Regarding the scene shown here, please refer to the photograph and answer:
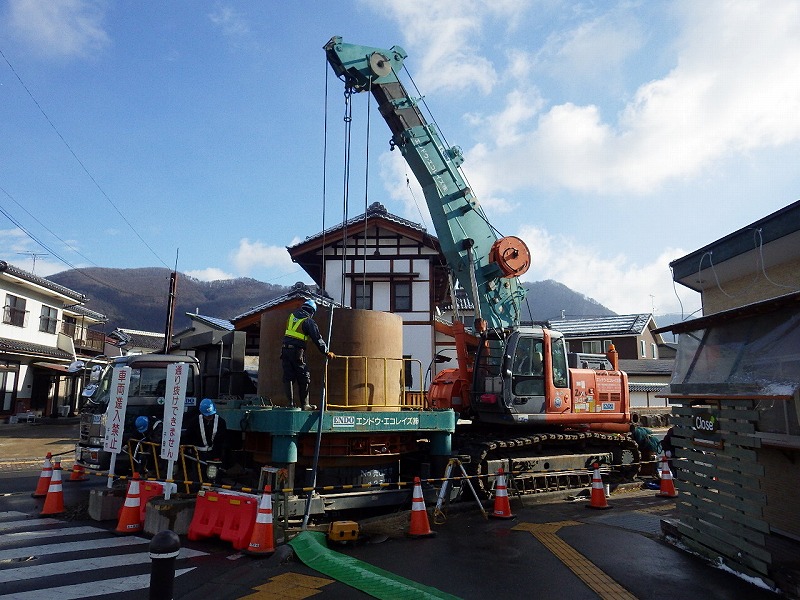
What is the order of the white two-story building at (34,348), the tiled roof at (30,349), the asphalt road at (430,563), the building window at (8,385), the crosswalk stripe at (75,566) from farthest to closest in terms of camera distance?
the white two-story building at (34,348) < the building window at (8,385) < the tiled roof at (30,349) < the crosswalk stripe at (75,566) < the asphalt road at (430,563)

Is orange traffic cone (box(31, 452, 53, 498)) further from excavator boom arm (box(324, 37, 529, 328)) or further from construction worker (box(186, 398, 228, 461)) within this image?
excavator boom arm (box(324, 37, 529, 328))

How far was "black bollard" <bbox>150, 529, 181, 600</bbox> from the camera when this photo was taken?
12.7 feet

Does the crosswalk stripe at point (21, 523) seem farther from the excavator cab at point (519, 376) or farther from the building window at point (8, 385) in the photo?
the building window at point (8, 385)

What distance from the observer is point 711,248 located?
9422mm

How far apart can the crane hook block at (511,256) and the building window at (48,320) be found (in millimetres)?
28900

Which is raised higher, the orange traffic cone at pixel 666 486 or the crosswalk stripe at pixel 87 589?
the orange traffic cone at pixel 666 486

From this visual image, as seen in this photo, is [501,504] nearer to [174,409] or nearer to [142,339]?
[174,409]

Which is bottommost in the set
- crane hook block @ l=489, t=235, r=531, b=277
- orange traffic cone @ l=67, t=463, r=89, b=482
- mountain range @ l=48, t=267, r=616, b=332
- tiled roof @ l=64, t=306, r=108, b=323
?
orange traffic cone @ l=67, t=463, r=89, b=482

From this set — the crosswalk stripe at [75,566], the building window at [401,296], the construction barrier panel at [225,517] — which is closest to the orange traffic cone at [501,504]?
the construction barrier panel at [225,517]

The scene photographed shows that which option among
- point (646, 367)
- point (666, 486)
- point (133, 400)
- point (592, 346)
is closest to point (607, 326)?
point (592, 346)

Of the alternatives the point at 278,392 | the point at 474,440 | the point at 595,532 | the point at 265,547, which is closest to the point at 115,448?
the point at 278,392

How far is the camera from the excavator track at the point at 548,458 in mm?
10672

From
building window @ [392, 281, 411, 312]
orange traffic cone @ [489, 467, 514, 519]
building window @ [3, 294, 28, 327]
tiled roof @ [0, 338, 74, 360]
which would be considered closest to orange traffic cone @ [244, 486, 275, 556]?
orange traffic cone @ [489, 467, 514, 519]

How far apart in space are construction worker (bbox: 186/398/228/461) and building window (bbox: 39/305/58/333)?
2730 centimetres
